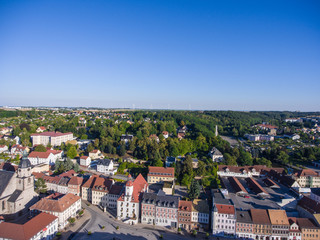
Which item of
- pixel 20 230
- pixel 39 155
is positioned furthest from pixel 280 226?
pixel 39 155

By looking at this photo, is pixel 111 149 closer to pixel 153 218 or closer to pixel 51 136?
pixel 51 136

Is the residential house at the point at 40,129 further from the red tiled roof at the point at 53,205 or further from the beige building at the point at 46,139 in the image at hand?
the red tiled roof at the point at 53,205

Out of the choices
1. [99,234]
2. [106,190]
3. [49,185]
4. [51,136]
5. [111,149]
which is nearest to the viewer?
[99,234]

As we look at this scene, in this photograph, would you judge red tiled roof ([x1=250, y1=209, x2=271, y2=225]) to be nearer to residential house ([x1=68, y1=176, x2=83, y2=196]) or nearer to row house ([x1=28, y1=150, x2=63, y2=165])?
residential house ([x1=68, y1=176, x2=83, y2=196])

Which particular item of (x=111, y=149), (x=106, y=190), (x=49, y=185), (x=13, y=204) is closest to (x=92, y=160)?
(x=111, y=149)

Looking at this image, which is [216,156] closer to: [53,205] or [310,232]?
[310,232]
